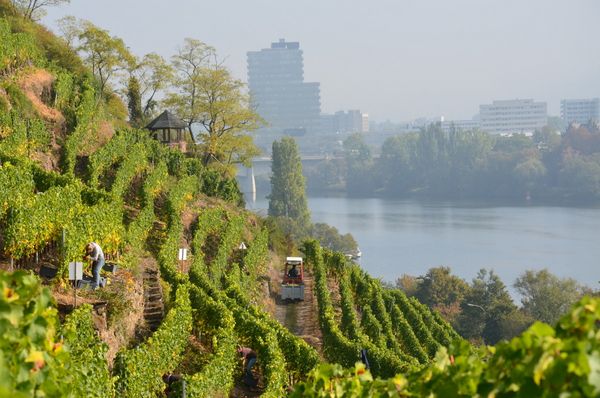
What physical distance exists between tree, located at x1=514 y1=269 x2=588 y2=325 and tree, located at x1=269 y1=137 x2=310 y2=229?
37653 millimetres

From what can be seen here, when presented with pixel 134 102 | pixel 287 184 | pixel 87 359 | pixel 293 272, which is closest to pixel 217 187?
pixel 293 272

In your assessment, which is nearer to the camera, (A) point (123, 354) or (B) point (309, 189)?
(A) point (123, 354)

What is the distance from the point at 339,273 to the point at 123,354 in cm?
2106

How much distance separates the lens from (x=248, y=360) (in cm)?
1789

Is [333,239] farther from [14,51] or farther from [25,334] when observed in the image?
[25,334]

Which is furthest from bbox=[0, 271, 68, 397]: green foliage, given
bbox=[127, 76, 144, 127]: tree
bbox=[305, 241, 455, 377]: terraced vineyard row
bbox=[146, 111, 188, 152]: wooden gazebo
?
bbox=[127, 76, 144, 127]: tree

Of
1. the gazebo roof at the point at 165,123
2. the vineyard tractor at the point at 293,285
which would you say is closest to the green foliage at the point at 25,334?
the vineyard tractor at the point at 293,285

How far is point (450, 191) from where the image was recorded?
14588 cm

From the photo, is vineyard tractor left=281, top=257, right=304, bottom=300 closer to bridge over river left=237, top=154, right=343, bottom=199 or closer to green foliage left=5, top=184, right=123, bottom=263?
green foliage left=5, top=184, right=123, bottom=263

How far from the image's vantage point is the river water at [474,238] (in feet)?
262

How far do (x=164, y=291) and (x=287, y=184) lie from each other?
238ft

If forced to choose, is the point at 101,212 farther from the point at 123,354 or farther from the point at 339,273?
the point at 339,273

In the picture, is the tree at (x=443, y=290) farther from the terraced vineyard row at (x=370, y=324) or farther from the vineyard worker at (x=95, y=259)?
the vineyard worker at (x=95, y=259)

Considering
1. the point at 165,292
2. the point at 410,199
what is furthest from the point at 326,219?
the point at 165,292
